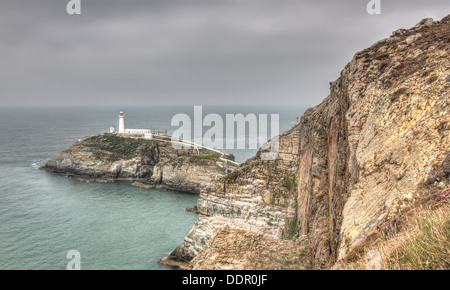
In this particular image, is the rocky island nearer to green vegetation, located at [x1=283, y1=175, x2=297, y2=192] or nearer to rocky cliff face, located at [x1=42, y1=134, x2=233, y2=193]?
green vegetation, located at [x1=283, y1=175, x2=297, y2=192]

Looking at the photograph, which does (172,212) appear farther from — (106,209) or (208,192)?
(208,192)

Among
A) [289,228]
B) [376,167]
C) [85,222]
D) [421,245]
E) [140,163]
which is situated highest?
[376,167]

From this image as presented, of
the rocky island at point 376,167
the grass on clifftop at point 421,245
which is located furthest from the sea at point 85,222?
the grass on clifftop at point 421,245

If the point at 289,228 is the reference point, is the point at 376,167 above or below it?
above

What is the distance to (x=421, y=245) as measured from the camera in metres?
3.83

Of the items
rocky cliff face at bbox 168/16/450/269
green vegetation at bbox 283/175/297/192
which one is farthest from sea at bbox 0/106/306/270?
rocky cliff face at bbox 168/16/450/269

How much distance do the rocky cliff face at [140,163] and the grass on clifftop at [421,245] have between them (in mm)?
50403

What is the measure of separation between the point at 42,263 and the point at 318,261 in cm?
2887

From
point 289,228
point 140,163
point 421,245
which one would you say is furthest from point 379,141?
point 140,163

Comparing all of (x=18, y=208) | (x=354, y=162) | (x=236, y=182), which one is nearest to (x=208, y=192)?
(x=236, y=182)

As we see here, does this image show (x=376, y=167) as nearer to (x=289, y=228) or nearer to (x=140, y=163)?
(x=289, y=228)

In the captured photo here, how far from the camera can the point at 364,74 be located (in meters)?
10.5

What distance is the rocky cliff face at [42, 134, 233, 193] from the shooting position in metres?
56.2

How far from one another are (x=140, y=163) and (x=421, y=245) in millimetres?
62940
